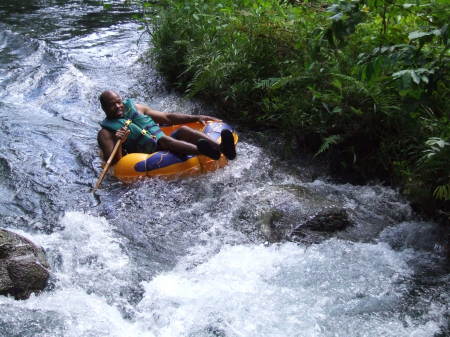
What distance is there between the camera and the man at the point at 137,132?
19.3 feet

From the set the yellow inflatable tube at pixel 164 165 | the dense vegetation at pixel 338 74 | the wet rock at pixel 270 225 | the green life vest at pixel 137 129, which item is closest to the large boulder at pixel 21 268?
the yellow inflatable tube at pixel 164 165

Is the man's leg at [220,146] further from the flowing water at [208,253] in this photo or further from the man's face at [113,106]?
the man's face at [113,106]

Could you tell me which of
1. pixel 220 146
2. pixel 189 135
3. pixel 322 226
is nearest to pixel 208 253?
pixel 322 226

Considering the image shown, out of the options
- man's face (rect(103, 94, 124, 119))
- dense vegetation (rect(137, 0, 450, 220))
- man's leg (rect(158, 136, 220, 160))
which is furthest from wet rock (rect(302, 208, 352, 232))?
man's face (rect(103, 94, 124, 119))

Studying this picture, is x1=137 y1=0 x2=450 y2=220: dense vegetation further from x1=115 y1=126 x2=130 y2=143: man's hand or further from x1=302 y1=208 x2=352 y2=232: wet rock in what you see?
x1=115 y1=126 x2=130 y2=143: man's hand

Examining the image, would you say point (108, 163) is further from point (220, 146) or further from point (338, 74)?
point (338, 74)

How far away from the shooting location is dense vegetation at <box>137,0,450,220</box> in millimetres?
3738

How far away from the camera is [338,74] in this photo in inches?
209

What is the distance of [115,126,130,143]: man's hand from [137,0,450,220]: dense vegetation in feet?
4.11

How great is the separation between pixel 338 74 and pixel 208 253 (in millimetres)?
2227

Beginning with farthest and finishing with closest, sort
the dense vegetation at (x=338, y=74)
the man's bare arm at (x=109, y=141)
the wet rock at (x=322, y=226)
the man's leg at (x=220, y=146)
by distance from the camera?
the man's bare arm at (x=109, y=141), the man's leg at (x=220, y=146), the wet rock at (x=322, y=226), the dense vegetation at (x=338, y=74)

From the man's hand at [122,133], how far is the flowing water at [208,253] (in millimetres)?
455

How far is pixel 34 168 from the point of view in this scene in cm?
609

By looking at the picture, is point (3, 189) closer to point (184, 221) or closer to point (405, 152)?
point (184, 221)
